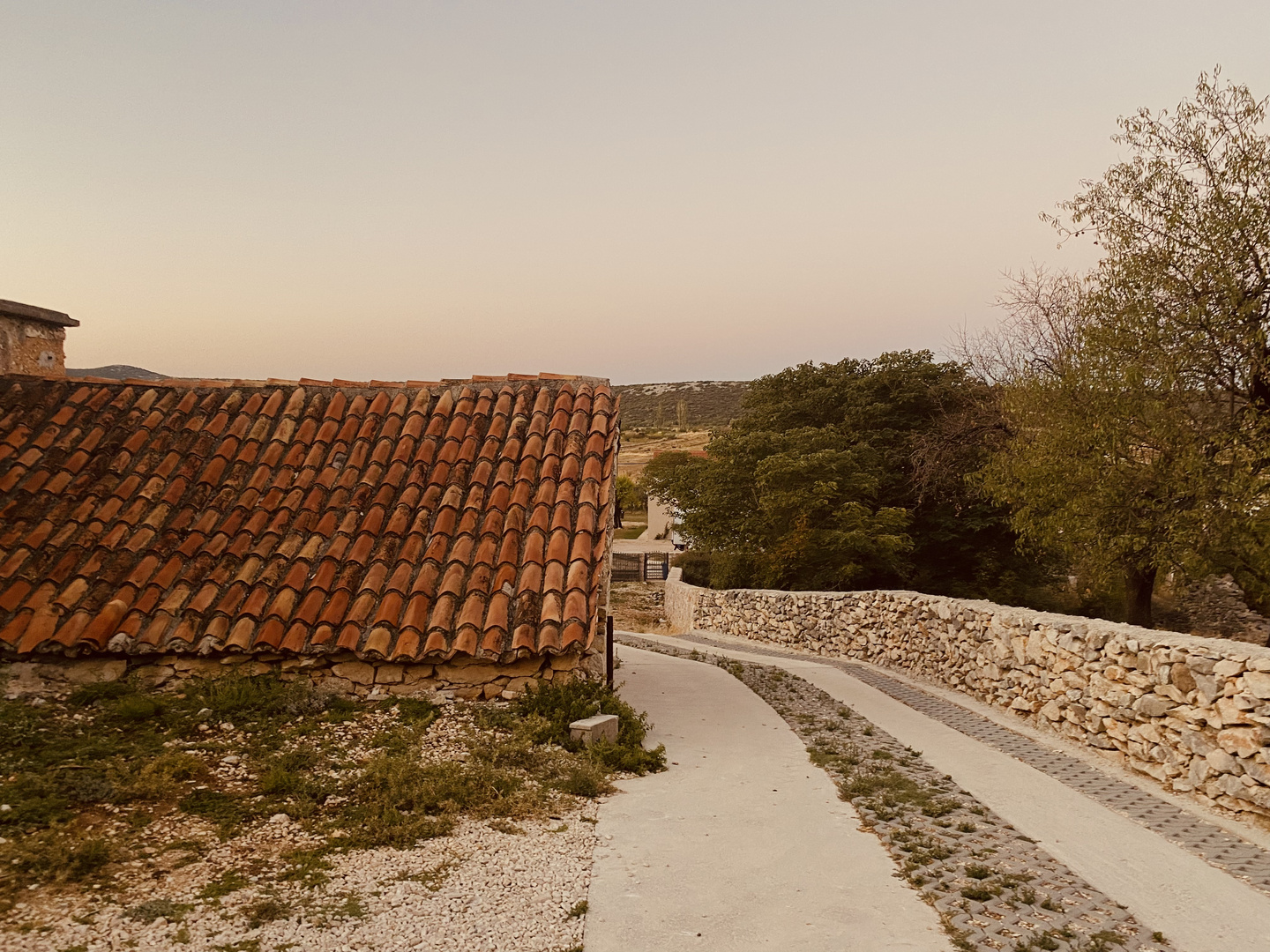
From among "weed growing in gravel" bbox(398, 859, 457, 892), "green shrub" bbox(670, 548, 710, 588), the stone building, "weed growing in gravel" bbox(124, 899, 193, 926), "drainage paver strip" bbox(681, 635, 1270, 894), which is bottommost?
"green shrub" bbox(670, 548, 710, 588)

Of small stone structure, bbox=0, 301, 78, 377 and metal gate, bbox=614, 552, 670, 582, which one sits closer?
small stone structure, bbox=0, 301, 78, 377

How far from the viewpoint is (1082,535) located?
595 inches

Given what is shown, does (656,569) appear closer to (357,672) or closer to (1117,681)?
(1117,681)

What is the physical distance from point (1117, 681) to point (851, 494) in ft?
53.9

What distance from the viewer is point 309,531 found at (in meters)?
9.01

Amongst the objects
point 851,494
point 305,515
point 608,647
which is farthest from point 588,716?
point 851,494

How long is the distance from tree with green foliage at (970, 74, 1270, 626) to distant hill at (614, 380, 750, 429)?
59456 mm

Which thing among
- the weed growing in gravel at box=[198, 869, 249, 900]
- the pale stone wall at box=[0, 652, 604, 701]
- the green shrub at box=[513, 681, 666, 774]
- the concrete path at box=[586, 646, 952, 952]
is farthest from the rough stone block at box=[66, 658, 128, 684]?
the concrete path at box=[586, 646, 952, 952]

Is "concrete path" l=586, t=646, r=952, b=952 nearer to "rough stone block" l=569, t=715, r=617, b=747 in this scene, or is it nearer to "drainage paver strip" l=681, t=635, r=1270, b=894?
"rough stone block" l=569, t=715, r=617, b=747

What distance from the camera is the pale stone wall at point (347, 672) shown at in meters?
7.78

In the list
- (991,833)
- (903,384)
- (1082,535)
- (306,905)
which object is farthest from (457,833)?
(903,384)

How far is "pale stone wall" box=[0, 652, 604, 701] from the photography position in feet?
25.5

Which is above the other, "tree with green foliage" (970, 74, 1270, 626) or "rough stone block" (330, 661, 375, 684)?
"tree with green foliage" (970, 74, 1270, 626)

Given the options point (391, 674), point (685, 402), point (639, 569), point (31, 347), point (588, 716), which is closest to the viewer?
point (588, 716)
